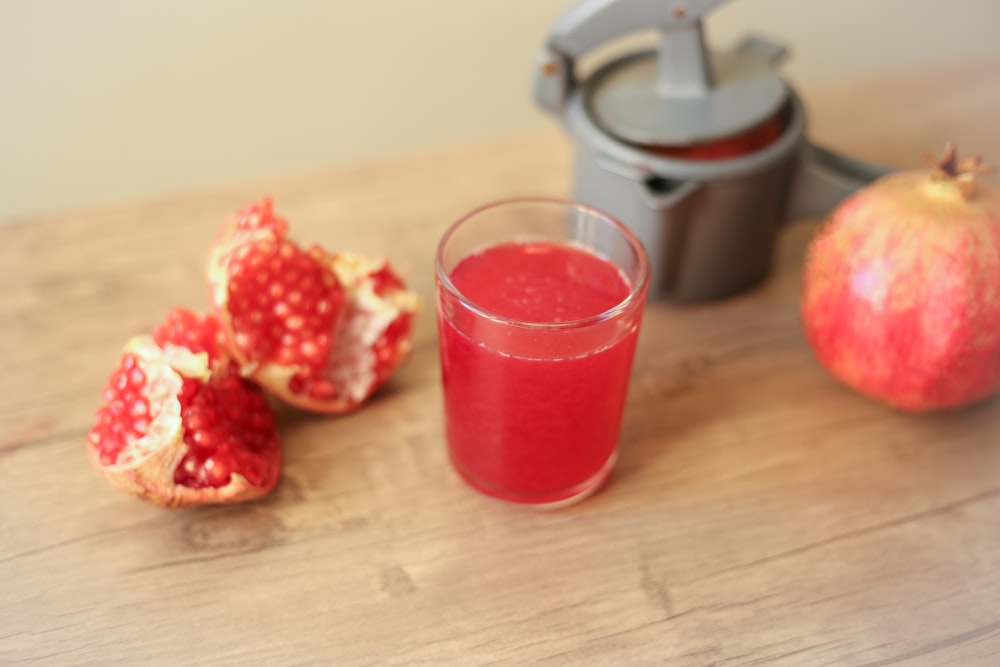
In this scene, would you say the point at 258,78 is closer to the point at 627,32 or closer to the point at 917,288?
the point at 627,32

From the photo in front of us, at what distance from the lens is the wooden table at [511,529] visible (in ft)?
2.16

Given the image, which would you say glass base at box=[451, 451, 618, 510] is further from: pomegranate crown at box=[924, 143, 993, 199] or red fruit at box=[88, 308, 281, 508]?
pomegranate crown at box=[924, 143, 993, 199]

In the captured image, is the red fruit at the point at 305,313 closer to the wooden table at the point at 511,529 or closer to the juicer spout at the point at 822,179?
the wooden table at the point at 511,529

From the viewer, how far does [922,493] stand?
0.76 m

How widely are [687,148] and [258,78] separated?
2.24 ft

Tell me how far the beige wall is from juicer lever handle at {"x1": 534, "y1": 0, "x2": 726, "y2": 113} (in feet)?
1.22

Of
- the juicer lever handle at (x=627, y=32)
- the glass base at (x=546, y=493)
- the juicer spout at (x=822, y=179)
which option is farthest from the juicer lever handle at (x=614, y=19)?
the glass base at (x=546, y=493)

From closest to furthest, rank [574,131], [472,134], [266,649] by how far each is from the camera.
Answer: [266,649] → [574,131] → [472,134]

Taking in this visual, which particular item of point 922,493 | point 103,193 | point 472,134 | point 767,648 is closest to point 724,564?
point 767,648

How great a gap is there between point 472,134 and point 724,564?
0.86m

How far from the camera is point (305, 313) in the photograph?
0.76 m

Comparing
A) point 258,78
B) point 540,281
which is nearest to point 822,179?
point 540,281

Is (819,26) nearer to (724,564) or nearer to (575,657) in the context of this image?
(724,564)

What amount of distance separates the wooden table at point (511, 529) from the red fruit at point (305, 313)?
0.14 feet
